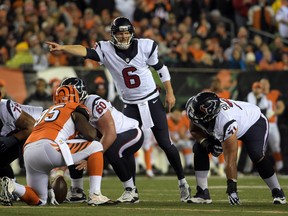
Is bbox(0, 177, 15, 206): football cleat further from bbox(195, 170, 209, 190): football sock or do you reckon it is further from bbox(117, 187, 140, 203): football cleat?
bbox(195, 170, 209, 190): football sock

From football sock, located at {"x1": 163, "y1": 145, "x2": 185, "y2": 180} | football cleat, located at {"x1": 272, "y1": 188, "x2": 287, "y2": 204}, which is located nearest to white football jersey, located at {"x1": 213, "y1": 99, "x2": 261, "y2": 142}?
football cleat, located at {"x1": 272, "y1": 188, "x2": 287, "y2": 204}

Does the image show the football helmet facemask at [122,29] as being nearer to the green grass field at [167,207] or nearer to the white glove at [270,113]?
the green grass field at [167,207]

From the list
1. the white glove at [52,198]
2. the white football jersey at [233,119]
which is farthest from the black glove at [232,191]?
the white glove at [52,198]

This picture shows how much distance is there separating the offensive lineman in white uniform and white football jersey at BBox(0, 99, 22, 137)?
0.99 metres

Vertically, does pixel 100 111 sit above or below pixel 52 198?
above

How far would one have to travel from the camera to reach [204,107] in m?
9.76

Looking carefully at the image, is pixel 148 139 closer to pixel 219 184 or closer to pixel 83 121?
pixel 219 184

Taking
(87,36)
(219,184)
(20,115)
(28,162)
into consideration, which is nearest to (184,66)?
(87,36)

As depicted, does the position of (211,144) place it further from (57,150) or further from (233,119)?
(57,150)

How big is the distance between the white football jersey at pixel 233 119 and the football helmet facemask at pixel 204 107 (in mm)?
90

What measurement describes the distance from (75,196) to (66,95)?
132 centimetres

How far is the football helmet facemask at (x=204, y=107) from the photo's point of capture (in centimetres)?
975

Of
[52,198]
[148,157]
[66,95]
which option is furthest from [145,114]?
[148,157]

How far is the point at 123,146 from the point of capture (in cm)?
1023
